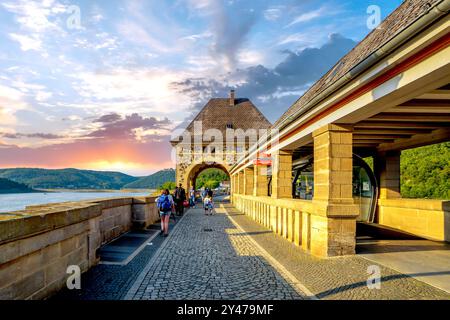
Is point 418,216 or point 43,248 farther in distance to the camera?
point 418,216

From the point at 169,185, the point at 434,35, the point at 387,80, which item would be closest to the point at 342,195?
the point at 387,80

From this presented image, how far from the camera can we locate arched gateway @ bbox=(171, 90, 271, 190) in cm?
4112

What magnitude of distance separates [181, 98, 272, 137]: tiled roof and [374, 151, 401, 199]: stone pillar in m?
32.4

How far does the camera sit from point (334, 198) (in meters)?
7.61

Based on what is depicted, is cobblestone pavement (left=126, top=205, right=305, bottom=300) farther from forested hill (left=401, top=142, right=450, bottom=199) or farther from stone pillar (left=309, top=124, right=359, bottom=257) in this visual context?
forested hill (left=401, top=142, right=450, bottom=199)

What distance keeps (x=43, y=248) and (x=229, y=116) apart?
42719mm

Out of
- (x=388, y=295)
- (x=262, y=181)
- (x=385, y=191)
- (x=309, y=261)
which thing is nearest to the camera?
(x=388, y=295)

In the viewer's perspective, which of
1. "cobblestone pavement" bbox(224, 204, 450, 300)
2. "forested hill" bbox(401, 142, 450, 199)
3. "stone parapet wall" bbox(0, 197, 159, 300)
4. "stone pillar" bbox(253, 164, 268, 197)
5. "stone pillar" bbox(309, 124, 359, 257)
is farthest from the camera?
"forested hill" bbox(401, 142, 450, 199)

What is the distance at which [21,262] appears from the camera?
416 cm

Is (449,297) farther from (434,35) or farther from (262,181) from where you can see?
(262,181)

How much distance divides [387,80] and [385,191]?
786 cm

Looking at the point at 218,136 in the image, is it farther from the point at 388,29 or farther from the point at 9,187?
the point at 9,187

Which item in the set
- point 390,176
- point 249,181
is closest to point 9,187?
point 249,181

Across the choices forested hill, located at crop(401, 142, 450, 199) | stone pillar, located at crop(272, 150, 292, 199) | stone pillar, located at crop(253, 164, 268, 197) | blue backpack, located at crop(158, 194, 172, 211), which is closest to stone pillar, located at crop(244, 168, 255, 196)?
stone pillar, located at crop(253, 164, 268, 197)
